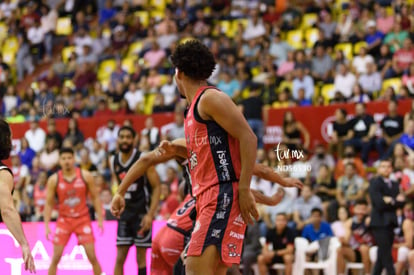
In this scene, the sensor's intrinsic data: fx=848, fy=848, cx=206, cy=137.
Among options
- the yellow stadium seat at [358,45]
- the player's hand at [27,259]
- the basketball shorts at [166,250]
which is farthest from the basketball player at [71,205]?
the yellow stadium seat at [358,45]

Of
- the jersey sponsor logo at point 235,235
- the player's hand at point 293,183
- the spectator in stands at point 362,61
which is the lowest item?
the jersey sponsor logo at point 235,235

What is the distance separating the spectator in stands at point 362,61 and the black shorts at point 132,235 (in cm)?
937

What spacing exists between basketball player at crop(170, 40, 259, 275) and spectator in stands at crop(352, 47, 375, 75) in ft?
42.6

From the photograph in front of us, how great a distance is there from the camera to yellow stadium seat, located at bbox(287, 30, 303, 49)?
21753 millimetres

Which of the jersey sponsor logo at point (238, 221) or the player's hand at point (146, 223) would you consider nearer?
the jersey sponsor logo at point (238, 221)

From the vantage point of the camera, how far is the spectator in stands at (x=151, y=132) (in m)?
18.4

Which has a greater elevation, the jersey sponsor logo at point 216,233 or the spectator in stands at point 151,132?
the spectator in stands at point 151,132

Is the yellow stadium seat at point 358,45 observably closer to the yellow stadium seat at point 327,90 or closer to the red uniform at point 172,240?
the yellow stadium seat at point 327,90

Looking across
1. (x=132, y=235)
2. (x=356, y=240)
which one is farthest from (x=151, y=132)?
(x=132, y=235)

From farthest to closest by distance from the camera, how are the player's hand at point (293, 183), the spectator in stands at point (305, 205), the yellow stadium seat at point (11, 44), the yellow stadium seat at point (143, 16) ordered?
the yellow stadium seat at point (11, 44)
the yellow stadium seat at point (143, 16)
the spectator in stands at point (305, 205)
the player's hand at point (293, 183)

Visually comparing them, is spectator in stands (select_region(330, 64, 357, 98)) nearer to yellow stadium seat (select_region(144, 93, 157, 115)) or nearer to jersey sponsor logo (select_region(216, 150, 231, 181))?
yellow stadium seat (select_region(144, 93, 157, 115))

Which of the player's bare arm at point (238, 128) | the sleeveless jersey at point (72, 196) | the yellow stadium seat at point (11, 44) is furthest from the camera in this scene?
the yellow stadium seat at point (11, 44)

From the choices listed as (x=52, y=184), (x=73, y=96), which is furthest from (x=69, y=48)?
(x=52, y=184)

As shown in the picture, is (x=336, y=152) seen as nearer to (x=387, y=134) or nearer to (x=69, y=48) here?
(x=387, y=134)
